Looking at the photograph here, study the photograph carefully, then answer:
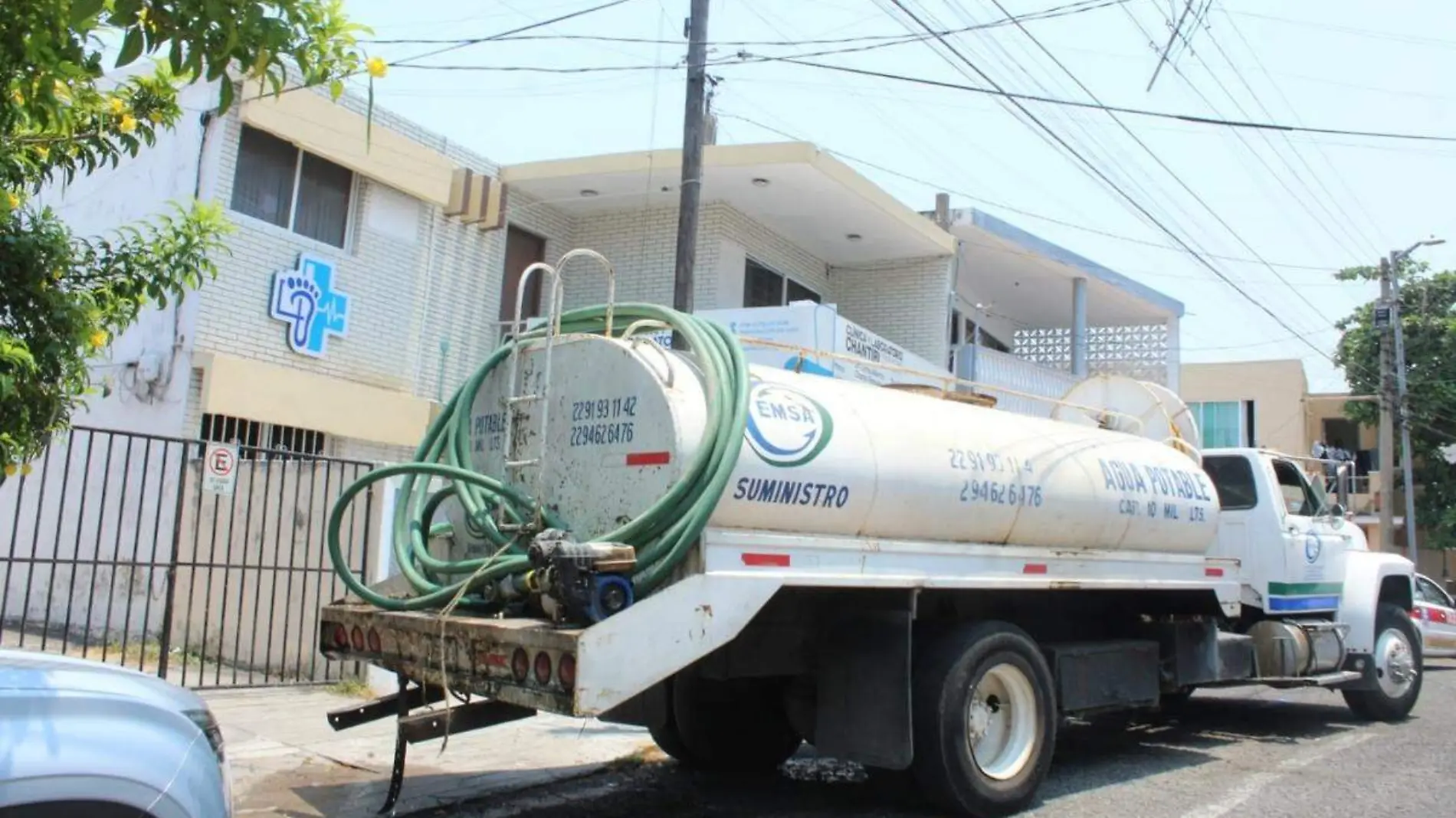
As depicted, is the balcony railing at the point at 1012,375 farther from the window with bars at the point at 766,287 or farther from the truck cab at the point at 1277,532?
the truck cab at the point at 1277,532

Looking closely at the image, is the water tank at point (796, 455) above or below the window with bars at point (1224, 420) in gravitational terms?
below

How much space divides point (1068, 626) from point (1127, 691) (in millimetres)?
560

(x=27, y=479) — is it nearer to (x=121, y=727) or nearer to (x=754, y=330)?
(x=754, y=330)

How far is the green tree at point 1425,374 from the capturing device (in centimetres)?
2894

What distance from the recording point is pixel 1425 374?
A: 29.6 m

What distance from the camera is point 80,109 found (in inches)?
195

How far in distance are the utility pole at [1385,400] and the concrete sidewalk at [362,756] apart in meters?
24.1

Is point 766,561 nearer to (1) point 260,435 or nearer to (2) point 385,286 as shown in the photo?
(1) point 260,435

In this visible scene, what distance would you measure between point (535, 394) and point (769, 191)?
9625mm

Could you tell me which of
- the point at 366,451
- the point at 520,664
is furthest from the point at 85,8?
the point at 366,451

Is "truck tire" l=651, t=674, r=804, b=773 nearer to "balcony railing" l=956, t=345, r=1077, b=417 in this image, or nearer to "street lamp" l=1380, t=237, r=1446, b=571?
"balcony railing" l=956, t=345, r=1077, b=417

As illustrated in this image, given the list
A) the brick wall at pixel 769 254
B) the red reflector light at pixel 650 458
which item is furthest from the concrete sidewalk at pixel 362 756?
the brick wall at pixel 769 254

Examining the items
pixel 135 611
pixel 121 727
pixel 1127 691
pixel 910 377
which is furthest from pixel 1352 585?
pixel 135 611

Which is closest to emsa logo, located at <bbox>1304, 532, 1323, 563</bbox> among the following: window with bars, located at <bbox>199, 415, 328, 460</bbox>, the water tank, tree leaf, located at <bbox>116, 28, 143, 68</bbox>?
the water tank
